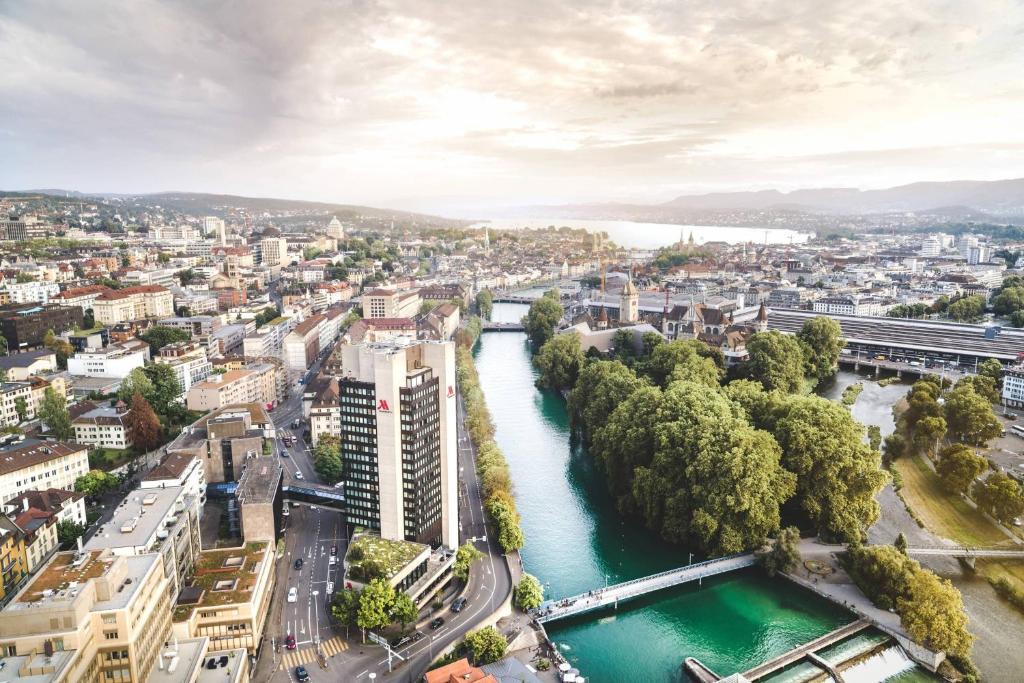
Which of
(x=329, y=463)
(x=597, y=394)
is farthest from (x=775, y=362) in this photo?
(x=329, y=463)

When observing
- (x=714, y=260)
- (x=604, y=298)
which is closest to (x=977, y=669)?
(x=604, y=298)

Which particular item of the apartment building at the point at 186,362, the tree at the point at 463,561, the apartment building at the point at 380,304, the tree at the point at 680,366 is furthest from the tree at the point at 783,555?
the apartment building at the point at 380,304

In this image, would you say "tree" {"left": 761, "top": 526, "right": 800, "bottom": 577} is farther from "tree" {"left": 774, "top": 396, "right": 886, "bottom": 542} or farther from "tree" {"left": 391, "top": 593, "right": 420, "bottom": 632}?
"tree" {"left": 391, "top": 593, "right": 420, "bottom": 632}

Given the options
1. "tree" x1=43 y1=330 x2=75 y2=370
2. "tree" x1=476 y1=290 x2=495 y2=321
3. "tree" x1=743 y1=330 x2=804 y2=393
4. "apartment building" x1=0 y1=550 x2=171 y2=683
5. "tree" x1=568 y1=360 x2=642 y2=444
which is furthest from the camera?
"tree" x1=476 y1=290 x2=495 y2=321

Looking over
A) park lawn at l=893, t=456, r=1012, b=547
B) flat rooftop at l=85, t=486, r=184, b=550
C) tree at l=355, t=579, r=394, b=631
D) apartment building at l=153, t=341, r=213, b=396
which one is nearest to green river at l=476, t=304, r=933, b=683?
tree at l=355, t=579, r=394, b=631

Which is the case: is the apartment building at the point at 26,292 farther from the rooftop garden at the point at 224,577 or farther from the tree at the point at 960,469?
the tree at the point at 960,469

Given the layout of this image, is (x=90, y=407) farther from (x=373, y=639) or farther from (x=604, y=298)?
(x=604, y=298)
